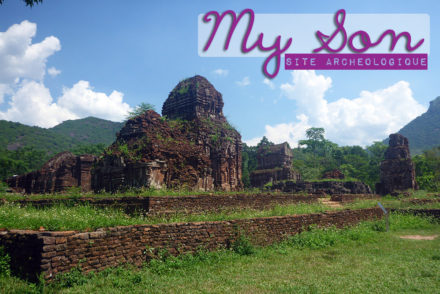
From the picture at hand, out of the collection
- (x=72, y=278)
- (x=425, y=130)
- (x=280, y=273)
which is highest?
(x=425, y=130)

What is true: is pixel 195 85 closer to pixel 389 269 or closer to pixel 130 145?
pixel 130 145

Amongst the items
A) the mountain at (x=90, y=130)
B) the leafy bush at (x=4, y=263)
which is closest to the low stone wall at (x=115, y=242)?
the leafy bush at (x=4, y=263)

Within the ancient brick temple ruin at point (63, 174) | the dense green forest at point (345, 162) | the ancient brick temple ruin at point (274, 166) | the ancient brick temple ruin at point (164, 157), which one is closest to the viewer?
the ancient brick temple ruin at point (164, 157)

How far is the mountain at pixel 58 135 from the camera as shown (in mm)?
75250

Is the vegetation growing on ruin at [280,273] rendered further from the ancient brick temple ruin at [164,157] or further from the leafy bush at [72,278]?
the ancient brick temple ruin at [164,157]

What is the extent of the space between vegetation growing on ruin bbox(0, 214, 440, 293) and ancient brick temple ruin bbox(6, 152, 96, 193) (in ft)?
51.5

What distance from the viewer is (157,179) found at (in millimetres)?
12203

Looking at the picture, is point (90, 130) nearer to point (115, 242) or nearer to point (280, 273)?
point (115, 242)

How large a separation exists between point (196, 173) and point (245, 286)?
373 inches

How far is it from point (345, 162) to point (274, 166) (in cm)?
2888

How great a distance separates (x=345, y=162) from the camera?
55.9 meters

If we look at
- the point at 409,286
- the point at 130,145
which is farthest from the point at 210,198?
the point at 409,286

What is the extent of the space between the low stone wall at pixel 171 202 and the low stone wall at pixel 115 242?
2.55m

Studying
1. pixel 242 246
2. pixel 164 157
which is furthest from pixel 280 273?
pixel 164 157
